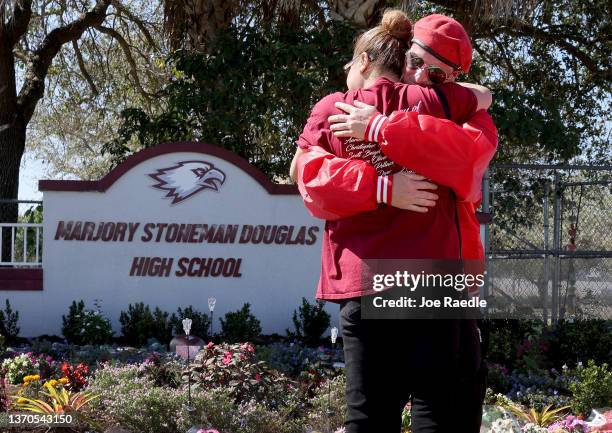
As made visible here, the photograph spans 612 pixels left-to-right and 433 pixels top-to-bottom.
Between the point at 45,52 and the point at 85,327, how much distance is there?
23.7 feet

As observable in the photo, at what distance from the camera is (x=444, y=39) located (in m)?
2.61

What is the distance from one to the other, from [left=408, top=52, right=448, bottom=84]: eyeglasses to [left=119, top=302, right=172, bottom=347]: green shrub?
6.95 meters

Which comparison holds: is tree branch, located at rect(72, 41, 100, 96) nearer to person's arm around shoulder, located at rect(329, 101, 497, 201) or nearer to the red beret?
the red beret

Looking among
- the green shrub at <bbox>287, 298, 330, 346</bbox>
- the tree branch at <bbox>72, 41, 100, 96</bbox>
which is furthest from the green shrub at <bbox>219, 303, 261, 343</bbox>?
the tree branch at <bbox>72, 41, 100, 96</bbox>

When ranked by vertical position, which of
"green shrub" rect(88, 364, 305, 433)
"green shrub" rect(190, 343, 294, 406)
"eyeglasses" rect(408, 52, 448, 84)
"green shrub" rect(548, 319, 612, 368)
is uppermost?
"eyeglasses" rect(408, 52, 448, 84)

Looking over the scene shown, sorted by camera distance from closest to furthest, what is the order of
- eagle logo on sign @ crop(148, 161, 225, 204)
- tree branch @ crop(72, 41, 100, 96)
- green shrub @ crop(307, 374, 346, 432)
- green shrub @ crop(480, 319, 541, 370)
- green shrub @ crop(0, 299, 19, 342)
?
green shrub @ crop(307, 374, 346, 432) → green shrub @ crop(480, 319, 541, 370) → green shrub @ crop(0, 299, 19, 342) → eagle logo on sign @ crop(148, 161, 225, 204) → tree branch @ crop(72, 41, 100, 96)

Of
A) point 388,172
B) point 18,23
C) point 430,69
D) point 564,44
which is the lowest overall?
point 388,172

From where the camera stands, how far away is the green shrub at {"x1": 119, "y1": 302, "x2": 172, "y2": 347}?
30.0 ft

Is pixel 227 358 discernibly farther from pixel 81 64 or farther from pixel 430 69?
pixel 81 64

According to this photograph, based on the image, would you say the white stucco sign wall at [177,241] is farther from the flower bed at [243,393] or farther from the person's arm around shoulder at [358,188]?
the person's arm around shoulder at [358,188]

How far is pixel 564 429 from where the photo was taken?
15.8 feet

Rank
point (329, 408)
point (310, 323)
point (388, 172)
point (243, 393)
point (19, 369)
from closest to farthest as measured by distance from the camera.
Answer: point (388, 172), point (329, 408), point (243, 393), point (19, 369), point (310, 323)

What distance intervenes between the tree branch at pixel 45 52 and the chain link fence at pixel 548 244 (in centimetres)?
761

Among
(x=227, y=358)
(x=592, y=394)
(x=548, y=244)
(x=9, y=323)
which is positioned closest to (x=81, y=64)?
(x=9, y=323)
